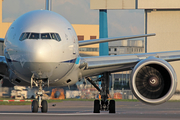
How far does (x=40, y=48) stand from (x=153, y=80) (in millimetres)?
4291

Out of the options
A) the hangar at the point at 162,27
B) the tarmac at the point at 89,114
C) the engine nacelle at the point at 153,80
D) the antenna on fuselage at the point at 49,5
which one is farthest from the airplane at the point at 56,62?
the hangar at the point at 162,27

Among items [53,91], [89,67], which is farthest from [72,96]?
[89,67]

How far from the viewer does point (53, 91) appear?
44.3 metres

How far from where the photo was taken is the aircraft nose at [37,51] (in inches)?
471

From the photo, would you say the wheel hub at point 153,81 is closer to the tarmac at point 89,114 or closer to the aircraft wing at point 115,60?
the tarmac at point 89,114

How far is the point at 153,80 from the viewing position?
13672 mm

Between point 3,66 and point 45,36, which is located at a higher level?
point 45,36

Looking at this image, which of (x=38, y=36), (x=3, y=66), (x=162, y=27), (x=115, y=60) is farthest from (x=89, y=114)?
(x=162, y=27)

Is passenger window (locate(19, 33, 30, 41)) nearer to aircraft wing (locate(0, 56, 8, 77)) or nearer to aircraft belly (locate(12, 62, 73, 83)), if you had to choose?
aircraft belly (locate(12, 62, 73, 83))

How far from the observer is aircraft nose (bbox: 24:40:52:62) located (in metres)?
12.0

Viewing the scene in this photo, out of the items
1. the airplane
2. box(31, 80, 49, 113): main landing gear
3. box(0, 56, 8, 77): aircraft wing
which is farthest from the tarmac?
box(0, 56, 8, 77): aircraft wing

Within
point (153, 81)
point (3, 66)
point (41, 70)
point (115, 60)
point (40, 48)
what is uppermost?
point (40, 48)

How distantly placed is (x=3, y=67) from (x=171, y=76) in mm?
6266

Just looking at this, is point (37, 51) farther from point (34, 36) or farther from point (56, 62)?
point (56, 62)
